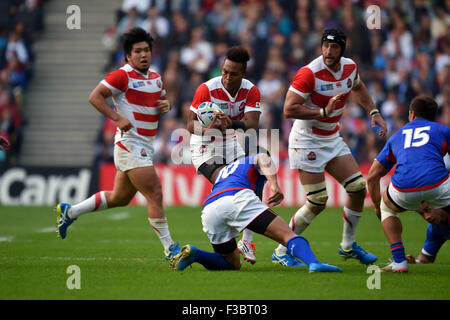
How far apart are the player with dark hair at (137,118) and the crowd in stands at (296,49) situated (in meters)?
9.01

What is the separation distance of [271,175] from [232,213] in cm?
50

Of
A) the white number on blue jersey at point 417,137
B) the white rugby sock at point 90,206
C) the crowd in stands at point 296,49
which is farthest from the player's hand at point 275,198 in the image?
the crowd in stands at point 296,49

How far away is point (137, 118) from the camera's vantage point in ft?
26.6

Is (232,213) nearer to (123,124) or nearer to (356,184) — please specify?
(123,124)

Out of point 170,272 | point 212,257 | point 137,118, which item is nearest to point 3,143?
point 137,118

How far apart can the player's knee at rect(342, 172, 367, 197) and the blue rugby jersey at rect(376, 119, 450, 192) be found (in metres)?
1.14

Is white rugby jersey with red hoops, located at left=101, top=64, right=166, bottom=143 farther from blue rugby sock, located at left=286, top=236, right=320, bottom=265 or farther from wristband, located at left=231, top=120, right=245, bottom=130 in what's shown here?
blue rugby sock, located at left=286, top=236, right=320, bottom=265

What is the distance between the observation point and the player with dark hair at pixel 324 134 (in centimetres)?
786

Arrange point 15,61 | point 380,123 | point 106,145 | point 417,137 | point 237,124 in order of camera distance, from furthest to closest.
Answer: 1. point 15,61
2. point 106,145
3. point 380,123
4. point 237,124
5. point 417,137

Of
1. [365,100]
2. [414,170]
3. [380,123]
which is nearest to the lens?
[414,170]

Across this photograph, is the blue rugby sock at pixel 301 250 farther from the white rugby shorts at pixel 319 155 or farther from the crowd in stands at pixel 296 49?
the crowd in stands at pixel 296 49

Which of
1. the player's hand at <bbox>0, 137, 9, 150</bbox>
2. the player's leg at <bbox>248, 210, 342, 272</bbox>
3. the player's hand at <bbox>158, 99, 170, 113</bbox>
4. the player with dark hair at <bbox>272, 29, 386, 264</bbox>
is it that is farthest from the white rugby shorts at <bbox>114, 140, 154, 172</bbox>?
the player's leg at <bbox>248, 210, 342, 272</bbox>
